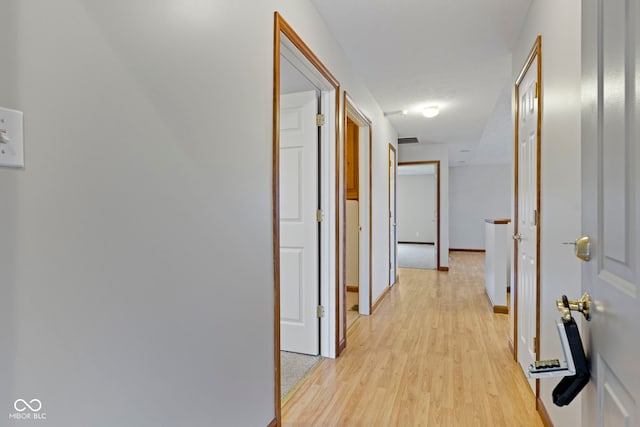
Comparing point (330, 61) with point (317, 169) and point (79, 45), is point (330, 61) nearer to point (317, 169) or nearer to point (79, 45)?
point (317, 169)

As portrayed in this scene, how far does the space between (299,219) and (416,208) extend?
9448 millimetres

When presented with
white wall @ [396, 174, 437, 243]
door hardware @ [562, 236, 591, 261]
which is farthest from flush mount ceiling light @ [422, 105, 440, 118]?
white wall @ [396, 174, 437, 243]

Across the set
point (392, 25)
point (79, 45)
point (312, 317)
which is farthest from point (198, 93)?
point (312, 317)

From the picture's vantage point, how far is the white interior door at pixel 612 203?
1.92ft

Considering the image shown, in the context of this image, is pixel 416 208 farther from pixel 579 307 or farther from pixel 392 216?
pixel 579 307

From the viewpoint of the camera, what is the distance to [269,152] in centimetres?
167

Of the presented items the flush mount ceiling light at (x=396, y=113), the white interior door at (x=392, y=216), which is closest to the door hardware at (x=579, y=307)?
the flush mount ceiling light at (x=396, y=113)

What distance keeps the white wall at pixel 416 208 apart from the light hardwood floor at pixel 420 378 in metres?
7.68

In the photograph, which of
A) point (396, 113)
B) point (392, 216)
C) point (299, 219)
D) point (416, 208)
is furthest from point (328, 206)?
point (416, 208)

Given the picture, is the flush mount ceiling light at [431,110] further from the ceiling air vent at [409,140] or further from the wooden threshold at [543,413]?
the wooden threshold at [543,413]

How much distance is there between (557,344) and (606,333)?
107 centimetres

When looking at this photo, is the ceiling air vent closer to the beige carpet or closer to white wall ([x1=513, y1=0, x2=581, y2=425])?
white wall ([x1=513, y1=0, x2=581, y2=425])

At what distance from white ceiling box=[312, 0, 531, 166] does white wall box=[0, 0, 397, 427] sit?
41.1 inches

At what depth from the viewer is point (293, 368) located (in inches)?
94.9
